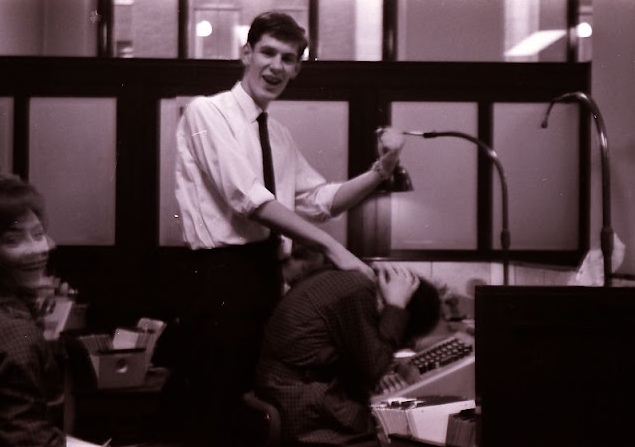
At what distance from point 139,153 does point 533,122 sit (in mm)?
2714

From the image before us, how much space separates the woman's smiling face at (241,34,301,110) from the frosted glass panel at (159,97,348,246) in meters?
3.20

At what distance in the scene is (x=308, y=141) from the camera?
520cm

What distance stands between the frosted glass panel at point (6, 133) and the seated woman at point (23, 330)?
3880mm

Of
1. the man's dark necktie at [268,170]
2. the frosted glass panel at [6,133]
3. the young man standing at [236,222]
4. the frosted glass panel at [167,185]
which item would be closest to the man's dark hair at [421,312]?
the young man standing at [236,222]

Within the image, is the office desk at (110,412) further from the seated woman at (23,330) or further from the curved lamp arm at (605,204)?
the curved lamp arm at (605,204)

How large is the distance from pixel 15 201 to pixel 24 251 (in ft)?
0.30

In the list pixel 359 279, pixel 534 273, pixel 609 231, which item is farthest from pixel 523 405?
pixel 534 273

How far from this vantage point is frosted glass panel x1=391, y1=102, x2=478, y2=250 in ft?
16.7

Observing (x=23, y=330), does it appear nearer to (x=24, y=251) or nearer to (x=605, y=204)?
(x=24, y=251)

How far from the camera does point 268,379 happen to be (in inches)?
67.7

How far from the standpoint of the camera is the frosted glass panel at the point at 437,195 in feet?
16.7

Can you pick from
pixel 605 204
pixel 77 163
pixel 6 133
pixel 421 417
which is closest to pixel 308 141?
→ pixel 77 163

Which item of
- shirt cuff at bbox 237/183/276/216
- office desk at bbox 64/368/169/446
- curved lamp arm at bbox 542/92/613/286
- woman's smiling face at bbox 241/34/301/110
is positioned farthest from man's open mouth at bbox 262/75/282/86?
office desk at bbox 64/368/169/446

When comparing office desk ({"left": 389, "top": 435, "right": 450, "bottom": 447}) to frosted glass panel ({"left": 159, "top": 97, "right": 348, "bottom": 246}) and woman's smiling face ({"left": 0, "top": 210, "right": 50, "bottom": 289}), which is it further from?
frosted glass panel ({"left": 159, "top": 97, "right": 348, "bottom": 246})
